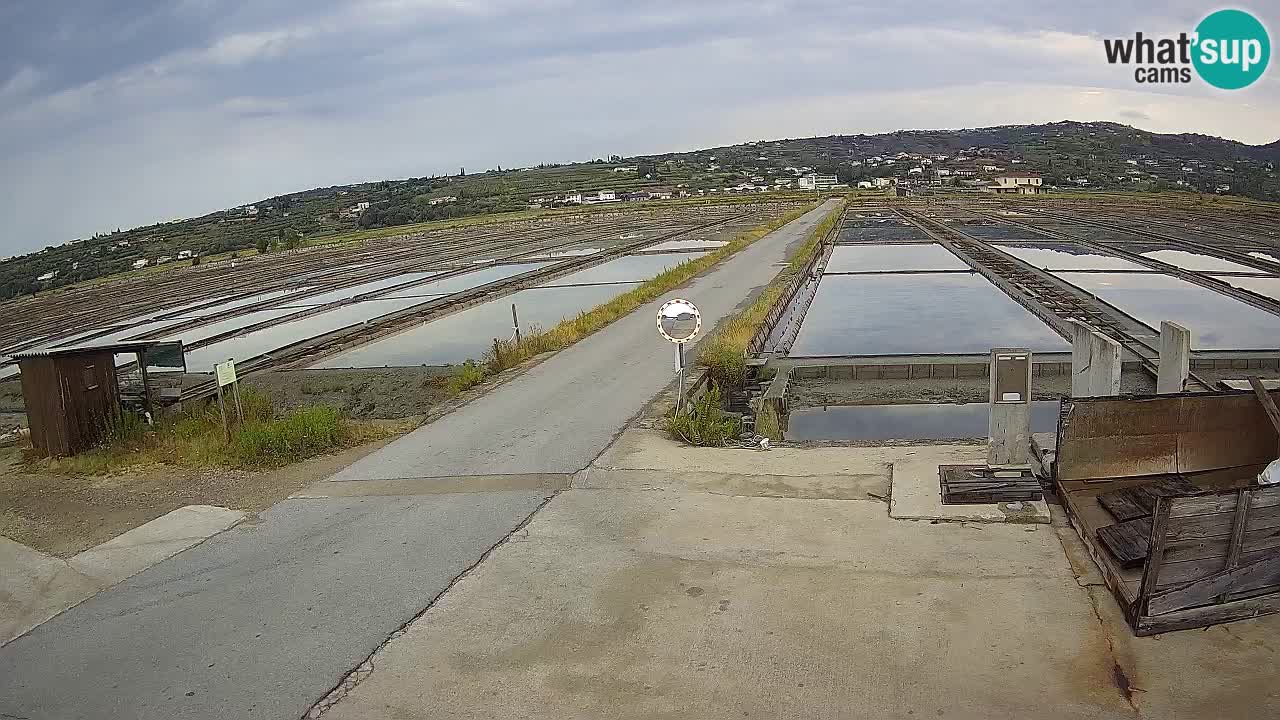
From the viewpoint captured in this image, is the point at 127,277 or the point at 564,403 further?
the point at 127,277

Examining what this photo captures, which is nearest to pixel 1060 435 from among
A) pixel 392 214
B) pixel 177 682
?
pixel 177 682

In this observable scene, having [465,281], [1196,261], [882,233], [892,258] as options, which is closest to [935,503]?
[465,281]

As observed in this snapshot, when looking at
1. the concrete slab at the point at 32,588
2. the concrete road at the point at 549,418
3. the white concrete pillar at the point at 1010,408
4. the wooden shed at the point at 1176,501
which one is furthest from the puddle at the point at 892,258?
the concrete slab at the point at 32,588

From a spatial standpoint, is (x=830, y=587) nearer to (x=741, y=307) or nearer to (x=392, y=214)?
(x=741, y=307)

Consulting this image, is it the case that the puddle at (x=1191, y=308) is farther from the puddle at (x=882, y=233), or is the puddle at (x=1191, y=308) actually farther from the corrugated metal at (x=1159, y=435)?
the puddle at (x=882, y=233)

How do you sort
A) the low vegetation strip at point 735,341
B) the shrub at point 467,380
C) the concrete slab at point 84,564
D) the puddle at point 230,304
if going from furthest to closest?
the puddle at point 230,304 → the low vegetation strip at point 735,341 → the shrub at point 467,380 → the concrete slab at point 84,564

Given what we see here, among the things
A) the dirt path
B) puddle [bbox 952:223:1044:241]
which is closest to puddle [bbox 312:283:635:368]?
the dirt path

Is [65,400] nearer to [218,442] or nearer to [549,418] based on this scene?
[218,442]
